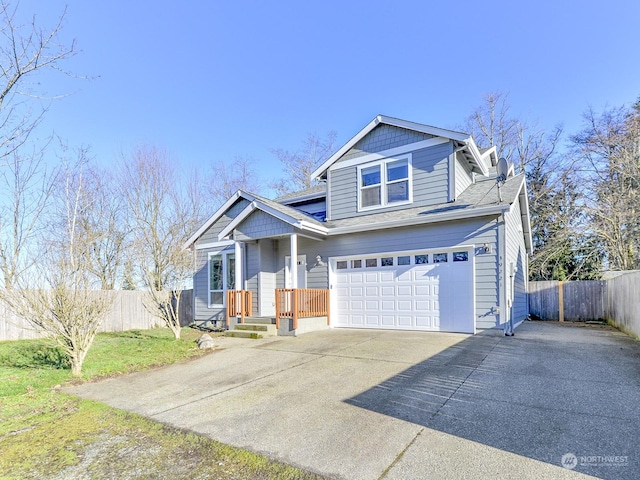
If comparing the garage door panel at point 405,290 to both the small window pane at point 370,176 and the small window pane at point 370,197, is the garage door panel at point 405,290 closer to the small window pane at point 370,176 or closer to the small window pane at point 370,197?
the small window pane at point 370,197

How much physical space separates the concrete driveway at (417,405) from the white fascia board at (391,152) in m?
5.84

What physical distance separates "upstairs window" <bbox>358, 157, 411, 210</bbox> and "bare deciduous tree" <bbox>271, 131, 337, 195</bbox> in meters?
14.1

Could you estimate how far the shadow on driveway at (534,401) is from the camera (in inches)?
117

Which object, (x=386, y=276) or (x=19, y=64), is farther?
(x=386, y=276)

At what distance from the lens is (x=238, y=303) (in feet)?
36.3

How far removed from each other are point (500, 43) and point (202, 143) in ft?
49.9

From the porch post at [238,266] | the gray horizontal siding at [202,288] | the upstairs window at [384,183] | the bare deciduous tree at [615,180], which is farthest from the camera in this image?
the bare deciduous tree at [615,180]

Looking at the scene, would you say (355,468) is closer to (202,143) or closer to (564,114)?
(202,143)

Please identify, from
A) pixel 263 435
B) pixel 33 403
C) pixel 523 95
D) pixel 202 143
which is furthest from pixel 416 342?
pixel 523 95

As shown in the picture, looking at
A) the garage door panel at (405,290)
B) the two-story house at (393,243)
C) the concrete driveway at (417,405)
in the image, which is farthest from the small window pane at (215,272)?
the garage door panel at (405,290)

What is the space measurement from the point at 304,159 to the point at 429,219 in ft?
57.9

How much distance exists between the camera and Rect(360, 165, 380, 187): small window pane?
1131cm

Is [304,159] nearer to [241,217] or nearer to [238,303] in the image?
[241,217]

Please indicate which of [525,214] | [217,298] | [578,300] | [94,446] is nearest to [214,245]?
[217,298]
